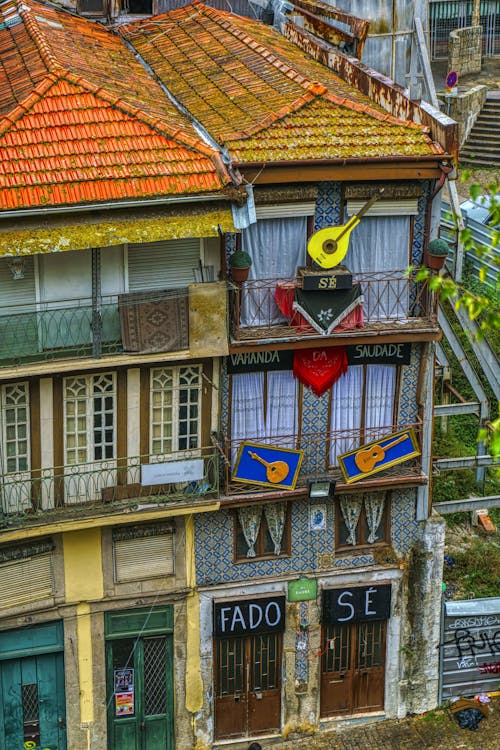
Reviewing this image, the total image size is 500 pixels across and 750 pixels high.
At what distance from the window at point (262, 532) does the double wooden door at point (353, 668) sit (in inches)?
77.1

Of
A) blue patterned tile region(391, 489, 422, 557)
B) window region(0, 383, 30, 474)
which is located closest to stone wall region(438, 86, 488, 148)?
blue patterned tile region(391, 489, 422, 557)

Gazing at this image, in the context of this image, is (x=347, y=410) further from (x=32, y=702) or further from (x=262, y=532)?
(x=32, y=702)

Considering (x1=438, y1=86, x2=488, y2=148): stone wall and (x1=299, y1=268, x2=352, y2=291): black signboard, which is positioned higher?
(x1=299, y1=268, x2=352, y2=291): black signboard

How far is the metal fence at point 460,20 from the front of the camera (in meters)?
48.0

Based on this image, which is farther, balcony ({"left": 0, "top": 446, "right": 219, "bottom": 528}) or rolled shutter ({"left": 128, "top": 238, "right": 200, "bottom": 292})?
balcony ({"left": 0, "top": 446, "right": 219, "bottom": 528})

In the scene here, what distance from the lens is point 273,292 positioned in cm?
2322

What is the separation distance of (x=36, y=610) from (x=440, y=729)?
8278 mm

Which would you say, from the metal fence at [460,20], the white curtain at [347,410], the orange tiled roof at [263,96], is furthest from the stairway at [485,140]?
the white curtain at [347,410]

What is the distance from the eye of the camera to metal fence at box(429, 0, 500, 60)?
157ft

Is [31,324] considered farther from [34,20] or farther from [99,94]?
[34,20]

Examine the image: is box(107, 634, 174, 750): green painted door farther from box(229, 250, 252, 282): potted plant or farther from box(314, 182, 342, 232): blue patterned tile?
box(314, 182, 342, 232): blue patterned tile

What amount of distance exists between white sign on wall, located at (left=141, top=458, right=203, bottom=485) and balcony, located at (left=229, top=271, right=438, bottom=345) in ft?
7.61

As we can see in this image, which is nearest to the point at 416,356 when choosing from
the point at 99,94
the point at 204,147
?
the point at 204,147

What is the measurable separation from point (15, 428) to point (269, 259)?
206 inches
